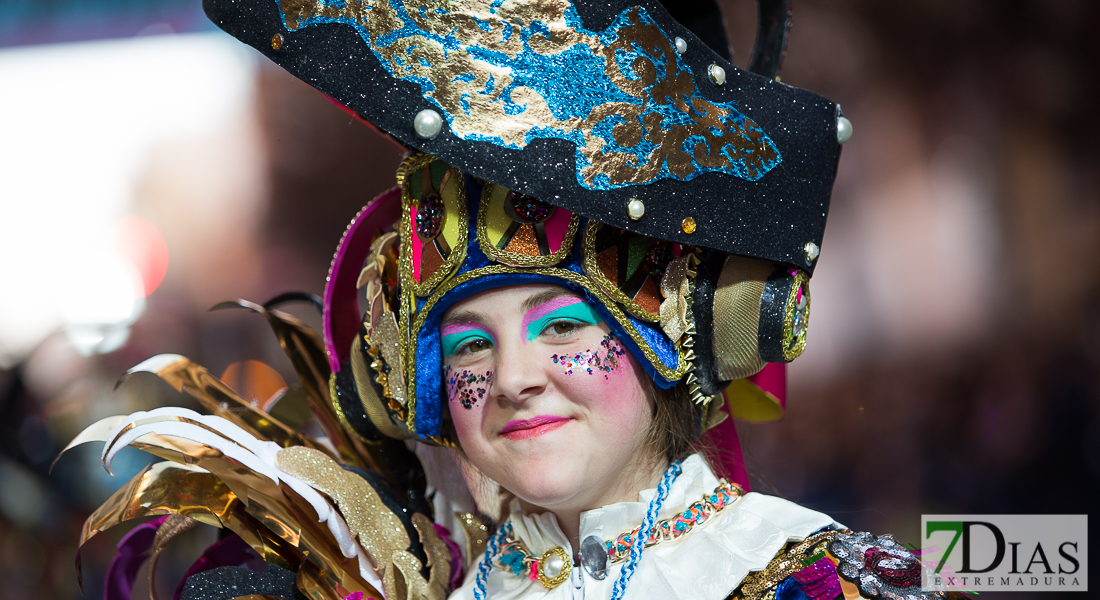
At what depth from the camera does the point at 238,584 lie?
4.39 feet

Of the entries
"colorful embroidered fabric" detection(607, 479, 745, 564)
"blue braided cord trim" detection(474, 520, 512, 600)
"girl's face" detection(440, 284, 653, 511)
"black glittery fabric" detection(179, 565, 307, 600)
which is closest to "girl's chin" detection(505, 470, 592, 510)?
"girl's face" detection(440, 284, 653, 511)

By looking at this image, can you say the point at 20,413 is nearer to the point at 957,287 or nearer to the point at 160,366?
the point at 160,366

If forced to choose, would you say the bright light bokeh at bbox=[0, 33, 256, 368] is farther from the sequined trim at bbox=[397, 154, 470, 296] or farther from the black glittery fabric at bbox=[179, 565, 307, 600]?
the sequined trim at bbox=[397, 154, 470, 296]

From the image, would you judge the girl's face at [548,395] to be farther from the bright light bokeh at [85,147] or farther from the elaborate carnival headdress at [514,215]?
the bright light bokeh at [85,147]

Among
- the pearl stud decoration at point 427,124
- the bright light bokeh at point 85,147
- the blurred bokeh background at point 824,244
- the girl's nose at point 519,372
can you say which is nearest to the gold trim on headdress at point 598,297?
the girl's nose at point 519,372

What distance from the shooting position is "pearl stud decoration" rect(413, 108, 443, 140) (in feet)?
3.62

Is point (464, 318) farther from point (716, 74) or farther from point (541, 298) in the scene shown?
point (716, 74)

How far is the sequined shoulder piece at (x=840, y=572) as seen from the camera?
43.2 inches

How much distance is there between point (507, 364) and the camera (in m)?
1.22

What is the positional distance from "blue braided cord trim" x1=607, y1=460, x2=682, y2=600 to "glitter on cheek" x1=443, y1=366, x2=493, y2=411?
Result: 0.32 m

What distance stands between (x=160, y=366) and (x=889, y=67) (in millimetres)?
4046

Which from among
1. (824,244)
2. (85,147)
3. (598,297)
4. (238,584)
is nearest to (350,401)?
(238,584)

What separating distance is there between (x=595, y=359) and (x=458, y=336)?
22 cm

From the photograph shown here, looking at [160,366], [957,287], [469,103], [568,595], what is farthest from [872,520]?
[957,287]
